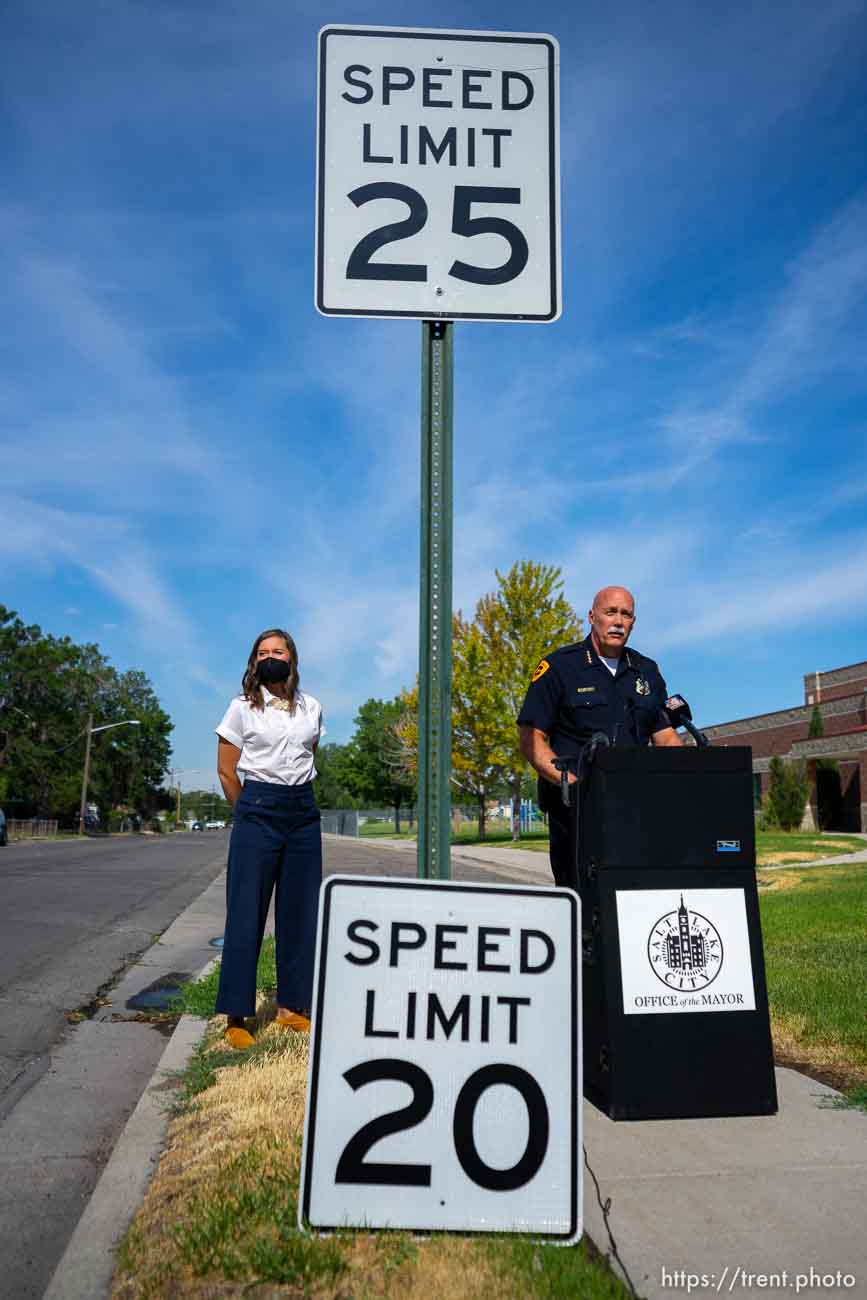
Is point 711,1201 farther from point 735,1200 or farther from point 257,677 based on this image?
point 257,677

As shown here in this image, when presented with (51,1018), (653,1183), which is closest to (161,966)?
(51,1018)

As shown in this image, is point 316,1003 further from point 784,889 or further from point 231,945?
point 784,889

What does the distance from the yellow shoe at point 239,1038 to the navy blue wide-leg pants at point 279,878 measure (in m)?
0.13

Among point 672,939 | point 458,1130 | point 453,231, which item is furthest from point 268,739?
point 458,1130

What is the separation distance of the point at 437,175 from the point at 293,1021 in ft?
11.6

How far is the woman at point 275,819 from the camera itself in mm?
5004

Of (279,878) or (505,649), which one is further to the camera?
(505,649)

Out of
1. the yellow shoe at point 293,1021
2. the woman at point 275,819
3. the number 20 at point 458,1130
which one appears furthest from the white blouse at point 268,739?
the number 20 at point 458,1130

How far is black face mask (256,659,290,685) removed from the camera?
17.0ft

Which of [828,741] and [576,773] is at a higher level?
[828,741]

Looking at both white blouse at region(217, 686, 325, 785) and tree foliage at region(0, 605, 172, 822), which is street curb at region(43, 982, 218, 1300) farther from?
tree foliage at region(0, 605, 172, 822)

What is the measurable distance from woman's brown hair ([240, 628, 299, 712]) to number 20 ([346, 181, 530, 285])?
234 centimetres

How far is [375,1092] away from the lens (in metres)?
2.68

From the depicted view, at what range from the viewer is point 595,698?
185 inches
